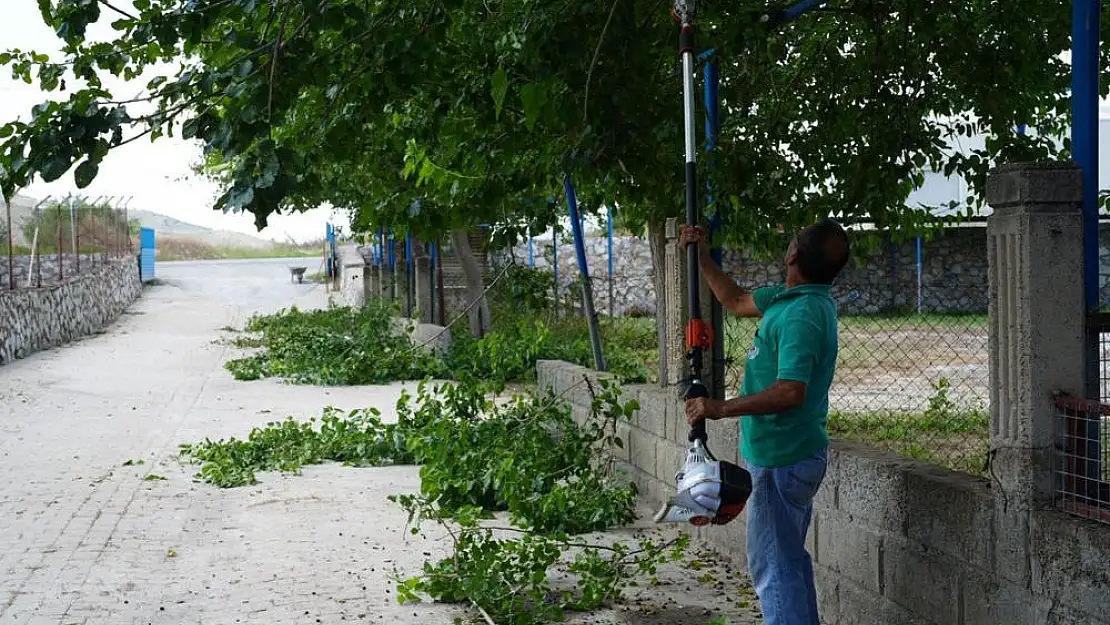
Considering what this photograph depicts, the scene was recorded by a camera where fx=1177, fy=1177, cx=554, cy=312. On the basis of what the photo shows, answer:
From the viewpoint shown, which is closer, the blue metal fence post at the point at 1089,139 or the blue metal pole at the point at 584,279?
the blue metal fence post at the point at 1089,139

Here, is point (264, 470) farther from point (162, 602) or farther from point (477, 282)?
point (477, 282)

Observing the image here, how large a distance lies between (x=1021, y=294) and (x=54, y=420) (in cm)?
1241

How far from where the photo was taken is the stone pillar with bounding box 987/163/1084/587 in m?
4.06

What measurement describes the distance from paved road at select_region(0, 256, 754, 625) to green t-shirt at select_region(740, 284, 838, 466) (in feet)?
5.15

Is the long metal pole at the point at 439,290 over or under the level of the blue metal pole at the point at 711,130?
under

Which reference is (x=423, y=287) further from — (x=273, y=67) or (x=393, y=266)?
(x=273, y=67)

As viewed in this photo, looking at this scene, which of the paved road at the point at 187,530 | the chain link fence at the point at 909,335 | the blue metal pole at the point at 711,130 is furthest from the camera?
Answer: the chain link fence at the point at 909,335

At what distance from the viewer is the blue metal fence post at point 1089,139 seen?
4152 mm

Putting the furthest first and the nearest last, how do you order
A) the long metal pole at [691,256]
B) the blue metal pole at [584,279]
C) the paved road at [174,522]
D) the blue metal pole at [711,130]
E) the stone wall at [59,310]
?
the stone wall at [59,310], the blue metal pole at [584,279], the blue metal pole at [711,130], the paved road at [174,522], the long metal pole at [691,256]

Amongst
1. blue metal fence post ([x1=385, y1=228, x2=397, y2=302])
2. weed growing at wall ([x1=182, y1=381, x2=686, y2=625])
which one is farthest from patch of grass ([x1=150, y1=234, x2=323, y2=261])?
weed growing at wall ([x1=182, y1=381, x2=686, y2=625])

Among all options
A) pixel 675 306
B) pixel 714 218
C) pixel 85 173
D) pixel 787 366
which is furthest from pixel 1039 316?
pixel 675 306

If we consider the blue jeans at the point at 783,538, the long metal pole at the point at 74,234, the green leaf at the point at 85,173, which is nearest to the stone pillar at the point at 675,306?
the blue jeans at the point at 783,538

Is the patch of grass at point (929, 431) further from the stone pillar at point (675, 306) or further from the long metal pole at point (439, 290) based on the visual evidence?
the long metal pole at point (439, 290)

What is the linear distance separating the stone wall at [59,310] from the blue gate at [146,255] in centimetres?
Result: 1074
